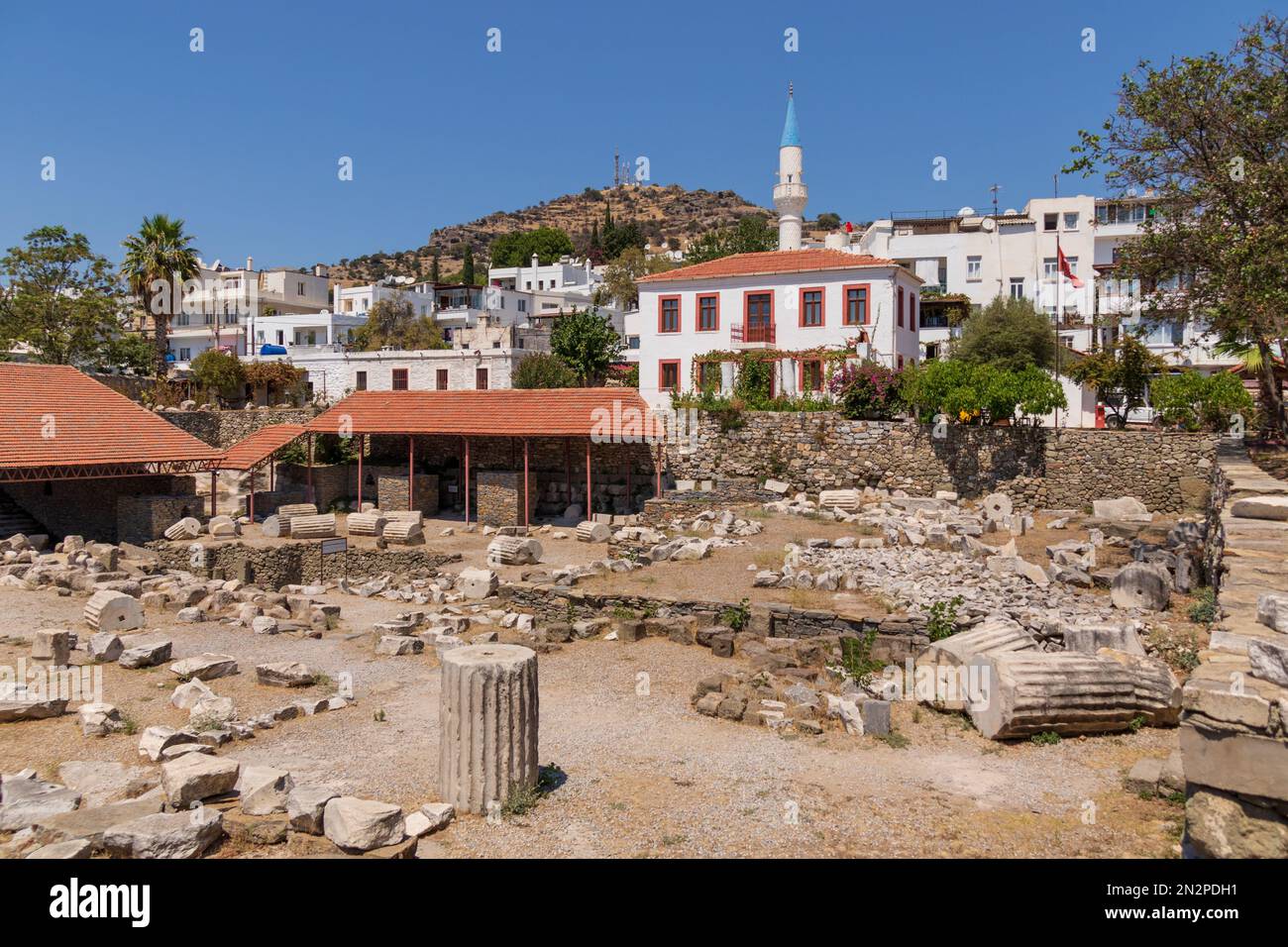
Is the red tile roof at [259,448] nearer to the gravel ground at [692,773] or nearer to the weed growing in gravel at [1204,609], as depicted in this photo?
the gravel ground at [692,773]

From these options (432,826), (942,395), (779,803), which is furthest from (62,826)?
(942,395)

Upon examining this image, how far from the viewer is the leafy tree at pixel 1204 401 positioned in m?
26.9

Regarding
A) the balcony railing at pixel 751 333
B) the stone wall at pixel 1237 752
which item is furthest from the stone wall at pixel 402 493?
the stone wall at pixel 1237 752

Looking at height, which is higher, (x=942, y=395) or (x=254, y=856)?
(x=942, y=395)

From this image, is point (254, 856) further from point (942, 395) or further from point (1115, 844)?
point (942, 395)

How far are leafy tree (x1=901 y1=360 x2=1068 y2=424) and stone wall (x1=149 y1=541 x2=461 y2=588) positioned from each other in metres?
16.3

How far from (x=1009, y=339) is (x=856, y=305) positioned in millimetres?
10215

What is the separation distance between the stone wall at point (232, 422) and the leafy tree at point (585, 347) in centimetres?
1321

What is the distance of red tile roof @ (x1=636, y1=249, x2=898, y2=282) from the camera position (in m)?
34.2

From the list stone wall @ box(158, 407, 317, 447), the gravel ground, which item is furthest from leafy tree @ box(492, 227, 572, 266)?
the gravel ground

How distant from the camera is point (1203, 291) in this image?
1656 cm

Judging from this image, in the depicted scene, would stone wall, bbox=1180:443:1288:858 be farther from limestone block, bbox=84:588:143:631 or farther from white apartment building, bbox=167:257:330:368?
white apartment building, bbox=167:257:330:368

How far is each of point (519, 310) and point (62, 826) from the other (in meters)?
73.6

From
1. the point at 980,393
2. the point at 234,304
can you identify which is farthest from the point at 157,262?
the point at 980,393
